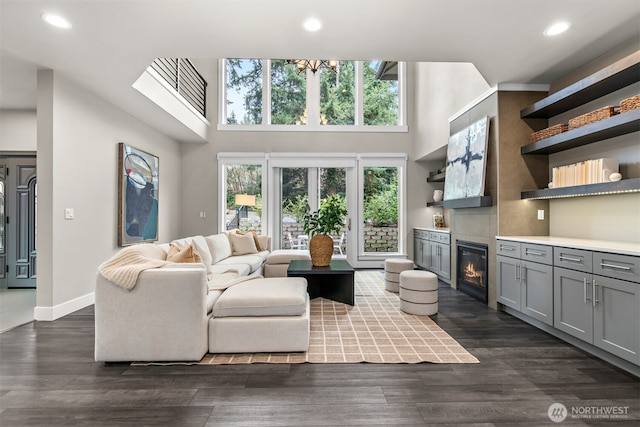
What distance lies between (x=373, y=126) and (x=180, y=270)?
18.5 ft

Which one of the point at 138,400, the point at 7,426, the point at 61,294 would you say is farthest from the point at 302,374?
the point at 61,294

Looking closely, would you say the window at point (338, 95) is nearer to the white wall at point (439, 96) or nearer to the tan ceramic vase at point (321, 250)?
the white wall at point (439, 96)

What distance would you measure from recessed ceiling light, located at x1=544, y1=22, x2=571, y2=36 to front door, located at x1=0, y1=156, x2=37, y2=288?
21.6 feet

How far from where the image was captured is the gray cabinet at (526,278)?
2.94 metres

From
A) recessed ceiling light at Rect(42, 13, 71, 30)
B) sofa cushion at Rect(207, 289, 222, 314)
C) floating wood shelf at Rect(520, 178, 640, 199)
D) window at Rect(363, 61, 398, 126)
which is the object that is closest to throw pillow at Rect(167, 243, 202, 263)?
sofa cushion at Rect(207, 289, 222, 314)

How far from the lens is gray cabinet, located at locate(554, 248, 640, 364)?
2174mm

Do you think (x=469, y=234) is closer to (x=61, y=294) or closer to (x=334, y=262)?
(x=334, y=262)


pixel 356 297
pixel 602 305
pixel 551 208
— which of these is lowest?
pixel 356 297

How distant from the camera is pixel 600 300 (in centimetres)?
240

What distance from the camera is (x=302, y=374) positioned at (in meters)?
2.21

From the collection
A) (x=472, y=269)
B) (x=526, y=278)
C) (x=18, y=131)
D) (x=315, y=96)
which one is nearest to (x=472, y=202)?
(x=472, y=269)

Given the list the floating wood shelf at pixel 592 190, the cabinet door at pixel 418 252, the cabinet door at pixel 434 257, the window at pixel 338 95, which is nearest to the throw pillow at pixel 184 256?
the floating wood shelf at pixel 592 190

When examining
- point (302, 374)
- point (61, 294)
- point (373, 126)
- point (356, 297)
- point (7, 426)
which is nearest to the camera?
point (7, 426)

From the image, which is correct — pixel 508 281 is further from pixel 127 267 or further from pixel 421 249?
pixel 127 267
